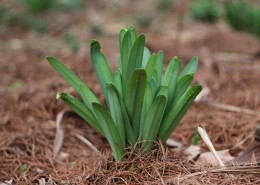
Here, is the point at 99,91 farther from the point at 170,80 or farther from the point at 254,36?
the point at 254,36

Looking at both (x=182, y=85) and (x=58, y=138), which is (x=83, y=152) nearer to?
(x=58, y=138)

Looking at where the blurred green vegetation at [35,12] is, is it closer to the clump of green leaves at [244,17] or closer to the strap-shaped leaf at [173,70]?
the clump of green leaves at [244,17]

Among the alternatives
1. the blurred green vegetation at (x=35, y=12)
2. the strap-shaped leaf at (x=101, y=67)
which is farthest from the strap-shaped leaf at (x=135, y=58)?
the blurred green vegetation at (x=35, y=12)

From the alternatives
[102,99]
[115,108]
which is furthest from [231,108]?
[115,108]

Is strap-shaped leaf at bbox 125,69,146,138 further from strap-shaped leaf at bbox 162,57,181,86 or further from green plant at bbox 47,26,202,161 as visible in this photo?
strap-shaped leaf at bbox 162,57,181,86

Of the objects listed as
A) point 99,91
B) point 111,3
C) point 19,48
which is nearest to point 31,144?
point 99,91

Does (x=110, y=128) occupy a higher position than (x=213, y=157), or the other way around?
(x=110, y=128)
